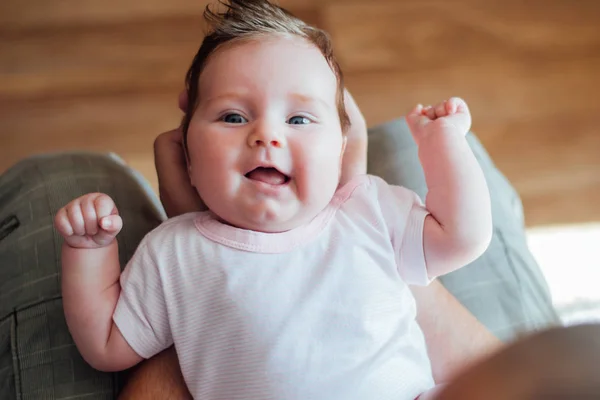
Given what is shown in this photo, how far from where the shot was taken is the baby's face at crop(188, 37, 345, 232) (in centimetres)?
77

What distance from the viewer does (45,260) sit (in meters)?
0.88

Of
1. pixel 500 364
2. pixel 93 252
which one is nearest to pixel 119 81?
pixel 93 252

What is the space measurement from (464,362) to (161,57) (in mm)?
1293

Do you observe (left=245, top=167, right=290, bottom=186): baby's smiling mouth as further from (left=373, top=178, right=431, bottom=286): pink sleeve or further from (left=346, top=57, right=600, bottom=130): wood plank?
(left=346, top=57, right=600, bottom=130): wood plank

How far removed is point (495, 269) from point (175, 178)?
0.52 meters

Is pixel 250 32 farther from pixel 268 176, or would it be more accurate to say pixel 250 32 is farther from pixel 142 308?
pixel 142 308

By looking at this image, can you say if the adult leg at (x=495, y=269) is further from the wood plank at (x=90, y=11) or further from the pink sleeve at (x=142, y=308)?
the wood plank at (x=90, y=11)

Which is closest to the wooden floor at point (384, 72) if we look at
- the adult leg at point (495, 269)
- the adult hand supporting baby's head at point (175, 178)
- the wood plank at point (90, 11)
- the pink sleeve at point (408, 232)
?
the wood plank at point (90, 11)

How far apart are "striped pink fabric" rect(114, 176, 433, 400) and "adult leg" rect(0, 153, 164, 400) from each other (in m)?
0.11

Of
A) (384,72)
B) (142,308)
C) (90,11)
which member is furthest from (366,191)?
(90,11)

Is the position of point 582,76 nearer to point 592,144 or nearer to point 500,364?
point 592,144

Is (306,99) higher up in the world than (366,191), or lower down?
higher up

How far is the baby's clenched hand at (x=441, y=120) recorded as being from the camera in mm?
842

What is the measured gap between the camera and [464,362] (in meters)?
0.89
